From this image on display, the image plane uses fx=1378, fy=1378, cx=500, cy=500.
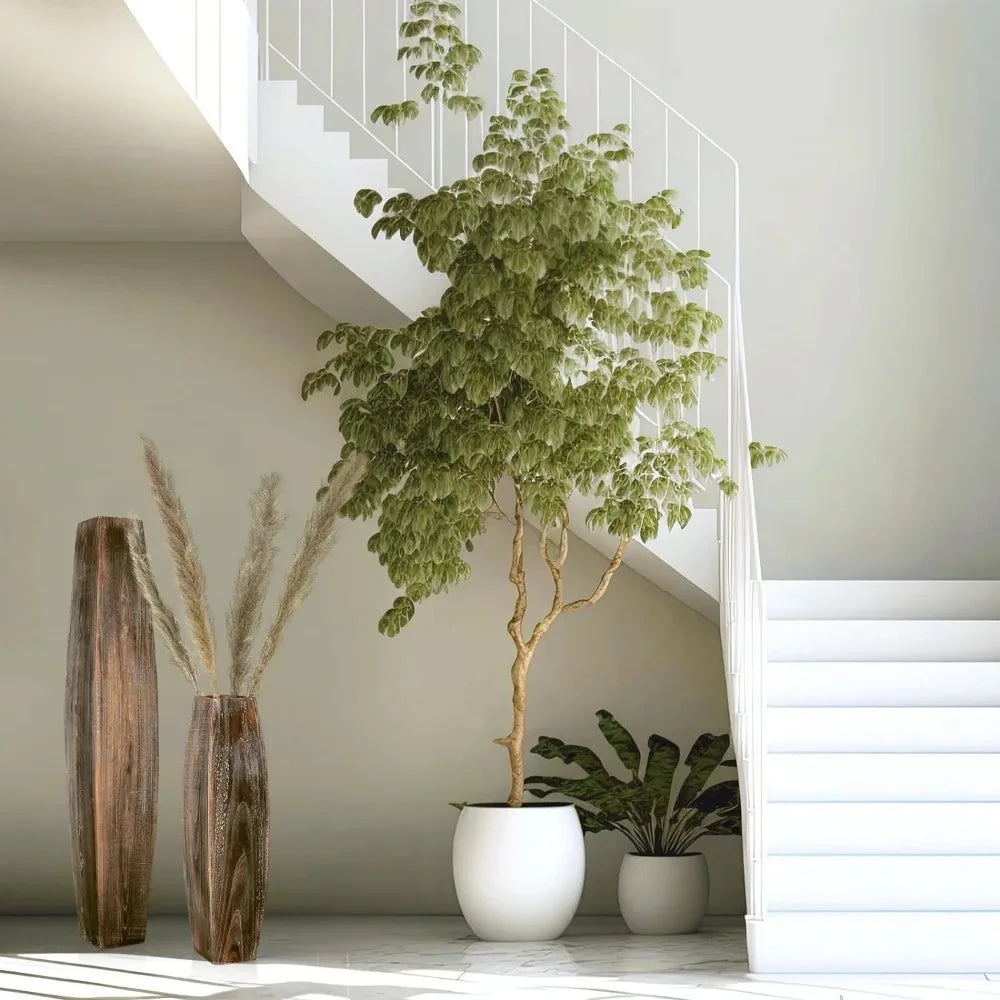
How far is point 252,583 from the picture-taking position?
4.54m

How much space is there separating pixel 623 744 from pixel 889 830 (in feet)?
4.07

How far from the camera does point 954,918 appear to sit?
3.95 meters

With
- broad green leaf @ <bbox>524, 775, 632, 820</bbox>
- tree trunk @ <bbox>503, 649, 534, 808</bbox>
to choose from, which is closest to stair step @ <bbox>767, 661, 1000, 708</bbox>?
broad green leaf @ <bbox>524, 775, 632, 820</bbox>

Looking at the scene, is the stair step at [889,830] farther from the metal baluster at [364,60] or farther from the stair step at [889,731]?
the metal baluster at [364,60]

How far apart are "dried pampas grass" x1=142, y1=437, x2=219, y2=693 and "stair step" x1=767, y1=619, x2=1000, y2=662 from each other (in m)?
1.97

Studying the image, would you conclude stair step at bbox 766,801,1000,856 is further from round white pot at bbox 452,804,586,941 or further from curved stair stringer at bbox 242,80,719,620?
curved stair stringer at bbox 242,80,719,620

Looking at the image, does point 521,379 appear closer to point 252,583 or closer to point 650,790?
point 252,583

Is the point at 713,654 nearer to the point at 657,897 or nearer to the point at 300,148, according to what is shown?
the point at 657,897

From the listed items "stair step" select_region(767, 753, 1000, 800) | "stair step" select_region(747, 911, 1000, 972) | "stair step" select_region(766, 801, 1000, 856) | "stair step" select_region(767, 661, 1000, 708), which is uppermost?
"stair step" select_region(767, 661, 1000, 708)

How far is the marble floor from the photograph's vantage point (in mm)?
3838

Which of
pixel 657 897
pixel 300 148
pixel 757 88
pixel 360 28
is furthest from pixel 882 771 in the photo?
pixel 360 28

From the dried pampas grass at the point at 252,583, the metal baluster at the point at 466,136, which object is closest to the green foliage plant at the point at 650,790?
the dried pampas grass at the point at 252,583

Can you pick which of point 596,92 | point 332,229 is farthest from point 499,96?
point 332,229

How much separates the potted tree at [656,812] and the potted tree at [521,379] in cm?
30
